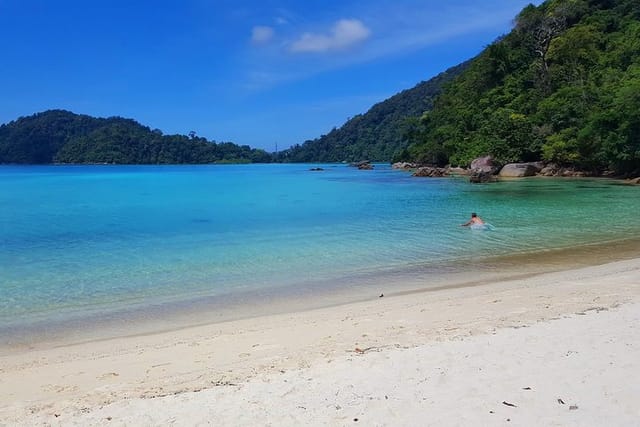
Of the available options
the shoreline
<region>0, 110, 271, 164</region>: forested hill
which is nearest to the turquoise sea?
the shoreline

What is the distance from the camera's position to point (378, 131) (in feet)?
555

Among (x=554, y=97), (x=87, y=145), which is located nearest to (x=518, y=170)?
(x=554, y=97)

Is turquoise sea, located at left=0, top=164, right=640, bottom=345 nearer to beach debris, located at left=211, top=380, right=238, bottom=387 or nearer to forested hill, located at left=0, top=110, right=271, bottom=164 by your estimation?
beach debris, located at left=211, top=380, right=238, bottom=387

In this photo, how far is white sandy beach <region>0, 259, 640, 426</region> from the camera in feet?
12.7

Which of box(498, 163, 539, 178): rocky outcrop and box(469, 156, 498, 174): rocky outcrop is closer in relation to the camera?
box(498, 163, 539, 178): rocky outcrop

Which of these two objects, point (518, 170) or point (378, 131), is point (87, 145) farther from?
point (518, 170)

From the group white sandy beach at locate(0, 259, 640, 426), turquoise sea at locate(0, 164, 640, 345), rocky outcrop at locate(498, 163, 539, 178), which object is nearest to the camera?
white sandy beach at locate(0, 259, 640, 426)

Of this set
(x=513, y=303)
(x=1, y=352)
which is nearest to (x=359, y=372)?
(x=513, y=303)

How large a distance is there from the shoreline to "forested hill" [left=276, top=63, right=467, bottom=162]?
5413 inches

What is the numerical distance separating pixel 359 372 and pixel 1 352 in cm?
491

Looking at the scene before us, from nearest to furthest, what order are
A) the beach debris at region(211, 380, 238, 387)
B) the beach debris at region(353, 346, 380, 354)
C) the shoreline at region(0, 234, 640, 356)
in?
1. the beach debris at region(211, 380, 238, 387)
2. the beach debris at region(353, 346, 380, 354)
3. the shoreline at region(0, 234, 640, 356)

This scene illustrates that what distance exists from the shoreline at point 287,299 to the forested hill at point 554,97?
28702mm

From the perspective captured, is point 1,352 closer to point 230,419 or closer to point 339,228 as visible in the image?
point 230,419

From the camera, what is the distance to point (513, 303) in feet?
24.0
